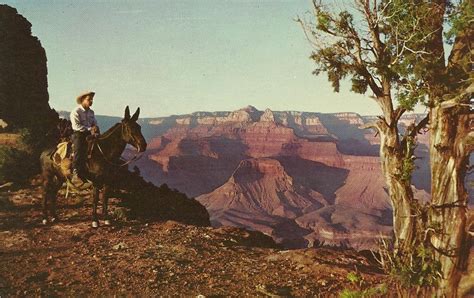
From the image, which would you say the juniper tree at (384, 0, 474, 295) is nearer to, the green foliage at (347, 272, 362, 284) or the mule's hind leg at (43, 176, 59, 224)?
the green foliage at (347, 272, 362, 284)

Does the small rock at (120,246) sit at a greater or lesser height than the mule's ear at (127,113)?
lesser

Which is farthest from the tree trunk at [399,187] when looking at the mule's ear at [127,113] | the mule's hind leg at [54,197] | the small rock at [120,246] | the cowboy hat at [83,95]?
the mule's hind leg at [54,197]

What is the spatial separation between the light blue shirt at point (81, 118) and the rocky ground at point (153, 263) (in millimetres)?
3264

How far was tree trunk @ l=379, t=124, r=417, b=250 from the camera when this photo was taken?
33.4ft

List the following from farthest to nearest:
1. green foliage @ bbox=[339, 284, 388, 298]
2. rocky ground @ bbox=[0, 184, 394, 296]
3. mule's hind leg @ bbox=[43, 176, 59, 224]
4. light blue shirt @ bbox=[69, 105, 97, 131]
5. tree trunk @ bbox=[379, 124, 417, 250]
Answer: mule's hind leg @ bbox=[43, 176, 59, 224], light blue shirt @ bbox=[69, 105, 97, 131], tree trunk @ bbox=[379, 124, 417, 250], rocky ground @ bbox=[0, 184, 394, 296], green foliage @ bbox=[339, 284, 388, 298]

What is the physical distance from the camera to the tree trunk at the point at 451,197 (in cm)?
948

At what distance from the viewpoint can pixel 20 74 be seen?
23141mm

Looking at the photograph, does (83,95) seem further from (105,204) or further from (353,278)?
(353,278)

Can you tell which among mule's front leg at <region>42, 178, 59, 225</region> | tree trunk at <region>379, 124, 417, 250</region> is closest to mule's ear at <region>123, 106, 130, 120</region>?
mule's front leg at <region>42, 178, 59, 225</region>

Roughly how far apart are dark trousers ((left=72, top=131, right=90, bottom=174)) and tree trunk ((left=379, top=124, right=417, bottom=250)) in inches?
339

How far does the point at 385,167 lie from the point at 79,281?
809 cm

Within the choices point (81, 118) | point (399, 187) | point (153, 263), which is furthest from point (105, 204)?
point (399, 187)

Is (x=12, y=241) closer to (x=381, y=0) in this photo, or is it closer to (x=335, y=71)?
(x=335, y=71)

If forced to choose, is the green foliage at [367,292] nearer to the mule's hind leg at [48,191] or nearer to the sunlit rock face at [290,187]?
the mule's hind leg at [48,191]
